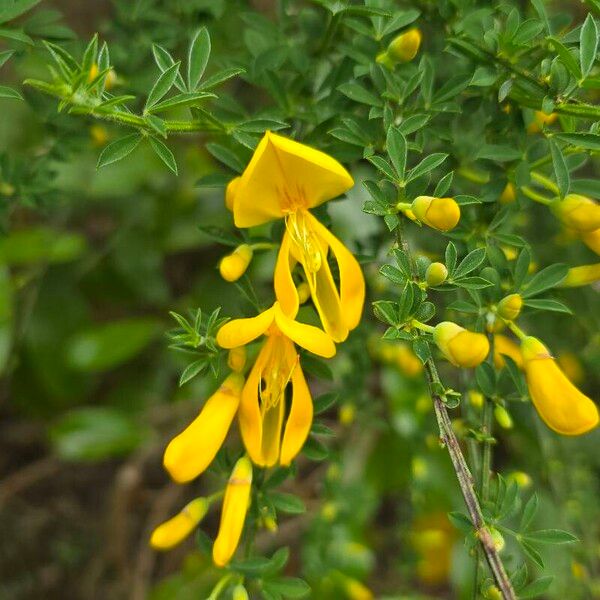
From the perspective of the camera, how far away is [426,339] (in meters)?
0.63

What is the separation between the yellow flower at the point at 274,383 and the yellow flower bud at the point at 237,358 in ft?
0.05

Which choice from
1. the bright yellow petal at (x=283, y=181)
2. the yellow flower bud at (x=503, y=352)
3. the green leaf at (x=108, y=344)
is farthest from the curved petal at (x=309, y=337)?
the green leaf at (x=108, y=344)

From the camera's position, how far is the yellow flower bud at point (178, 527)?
0.76 m

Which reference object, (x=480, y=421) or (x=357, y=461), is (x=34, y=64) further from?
(x=480, y=421)

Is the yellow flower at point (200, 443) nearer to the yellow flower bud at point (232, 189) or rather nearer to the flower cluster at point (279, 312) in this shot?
the flower cluster at point (279, 312)

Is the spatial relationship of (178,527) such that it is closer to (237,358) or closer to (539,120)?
(237,358)

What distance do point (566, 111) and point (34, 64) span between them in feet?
4.07

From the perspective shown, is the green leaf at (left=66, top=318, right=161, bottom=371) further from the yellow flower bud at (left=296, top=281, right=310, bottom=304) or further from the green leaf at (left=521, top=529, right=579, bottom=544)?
the green leaf at (left=521, top=529, right=579, bottom=544)

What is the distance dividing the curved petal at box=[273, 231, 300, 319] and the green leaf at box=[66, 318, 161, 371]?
813 mm

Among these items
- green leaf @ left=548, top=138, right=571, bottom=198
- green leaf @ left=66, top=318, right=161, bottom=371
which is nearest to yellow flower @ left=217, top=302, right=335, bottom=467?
green leaf @ left=548, top=138, right=571, bottom=198

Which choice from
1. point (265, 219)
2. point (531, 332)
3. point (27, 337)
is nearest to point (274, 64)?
point (265, 219)

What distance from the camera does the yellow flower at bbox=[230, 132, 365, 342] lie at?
26.5 inches

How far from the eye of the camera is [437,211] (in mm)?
617

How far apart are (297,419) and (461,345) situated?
152 mm
